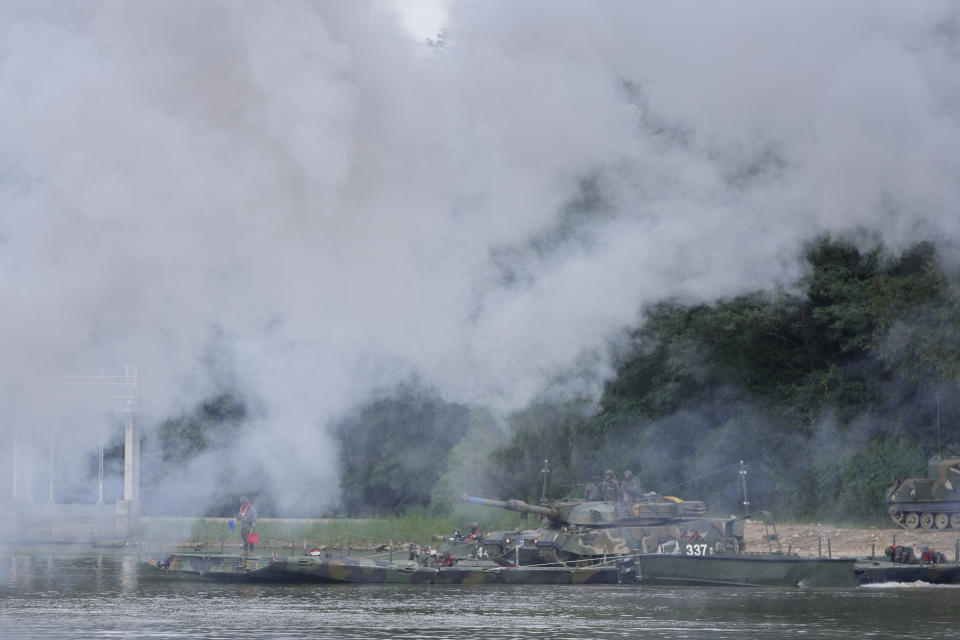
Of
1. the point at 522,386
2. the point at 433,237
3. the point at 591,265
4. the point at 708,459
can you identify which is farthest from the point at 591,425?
the point at 433,237

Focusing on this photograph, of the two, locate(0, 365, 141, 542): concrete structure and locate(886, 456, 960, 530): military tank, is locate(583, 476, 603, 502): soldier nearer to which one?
locate(886, 456, 960, 530): military tank

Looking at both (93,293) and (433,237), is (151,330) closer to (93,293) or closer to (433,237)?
(93,293)

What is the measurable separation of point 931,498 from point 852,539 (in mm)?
2548

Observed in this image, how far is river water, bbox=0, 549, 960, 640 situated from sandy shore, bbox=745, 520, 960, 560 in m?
9.17

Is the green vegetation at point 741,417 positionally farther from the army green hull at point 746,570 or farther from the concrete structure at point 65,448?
the army green hull at point 746,570

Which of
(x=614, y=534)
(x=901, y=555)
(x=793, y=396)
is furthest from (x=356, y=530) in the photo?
(x=901, y=555)

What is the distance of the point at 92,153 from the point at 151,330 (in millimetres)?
4117

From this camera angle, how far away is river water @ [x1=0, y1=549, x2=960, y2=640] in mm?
20188

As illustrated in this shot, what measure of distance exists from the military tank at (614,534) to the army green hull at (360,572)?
0.95 m

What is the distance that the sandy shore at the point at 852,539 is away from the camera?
37.0 meters

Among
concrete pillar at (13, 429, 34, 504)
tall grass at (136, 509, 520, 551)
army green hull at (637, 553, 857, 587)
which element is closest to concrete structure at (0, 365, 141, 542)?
concrete pillar at (13, 429, 34, 504)

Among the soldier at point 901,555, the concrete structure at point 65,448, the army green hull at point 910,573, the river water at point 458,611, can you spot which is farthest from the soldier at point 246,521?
the soldier at point 901,555

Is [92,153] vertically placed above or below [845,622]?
above

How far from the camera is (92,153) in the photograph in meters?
17.4
